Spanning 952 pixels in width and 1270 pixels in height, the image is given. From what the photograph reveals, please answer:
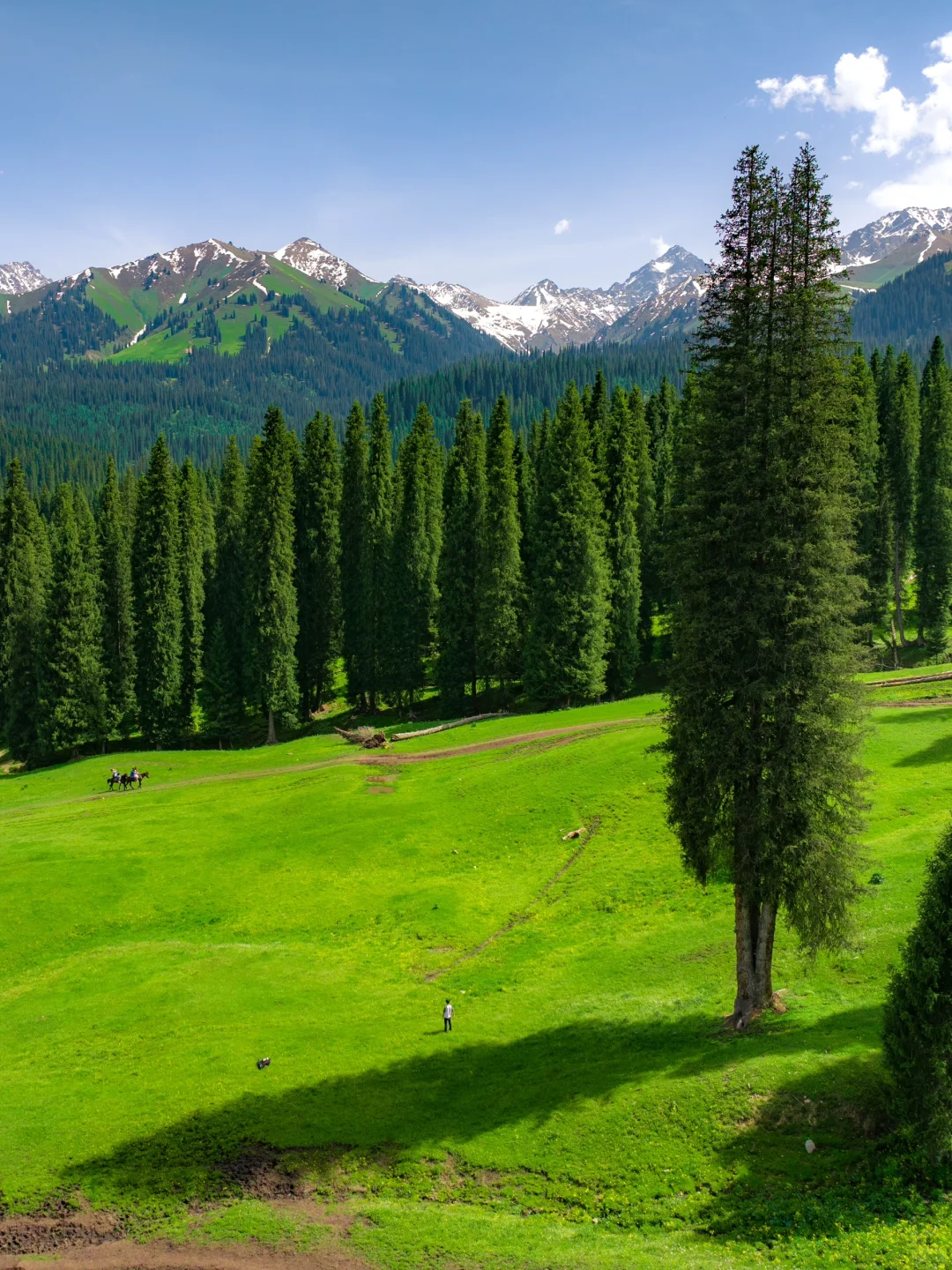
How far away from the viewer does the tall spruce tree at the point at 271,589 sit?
6844cm

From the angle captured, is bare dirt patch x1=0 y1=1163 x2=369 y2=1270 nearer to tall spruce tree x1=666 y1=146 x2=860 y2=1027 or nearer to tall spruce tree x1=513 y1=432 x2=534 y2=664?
tall spruce tree x1=666 y1=146 x2=860 y2=1027

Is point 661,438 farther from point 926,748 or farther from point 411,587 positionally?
point 926,748

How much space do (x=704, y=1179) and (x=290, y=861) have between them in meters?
24.7

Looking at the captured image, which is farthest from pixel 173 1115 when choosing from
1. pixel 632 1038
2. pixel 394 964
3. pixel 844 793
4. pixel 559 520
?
pixel 559 520

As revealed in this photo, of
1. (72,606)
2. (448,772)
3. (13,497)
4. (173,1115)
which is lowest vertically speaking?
(173,1115)

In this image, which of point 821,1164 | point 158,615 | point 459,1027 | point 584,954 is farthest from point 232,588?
point 821,1164

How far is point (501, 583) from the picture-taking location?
65.0 m

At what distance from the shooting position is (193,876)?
3756 centimetres

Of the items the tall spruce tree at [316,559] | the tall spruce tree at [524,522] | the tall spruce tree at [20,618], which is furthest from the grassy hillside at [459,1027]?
the tall spruce tree at [316,559]

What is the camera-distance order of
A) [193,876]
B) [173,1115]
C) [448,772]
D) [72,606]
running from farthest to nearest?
[72,606]
[448,772]
[193,876]
[173,1115]

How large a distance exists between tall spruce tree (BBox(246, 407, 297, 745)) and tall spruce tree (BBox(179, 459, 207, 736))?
825 centimetres

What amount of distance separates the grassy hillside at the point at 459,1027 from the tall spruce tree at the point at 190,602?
97.4 feet

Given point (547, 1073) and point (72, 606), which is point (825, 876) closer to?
point (547, 1073)

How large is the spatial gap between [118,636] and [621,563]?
43.9 metres
